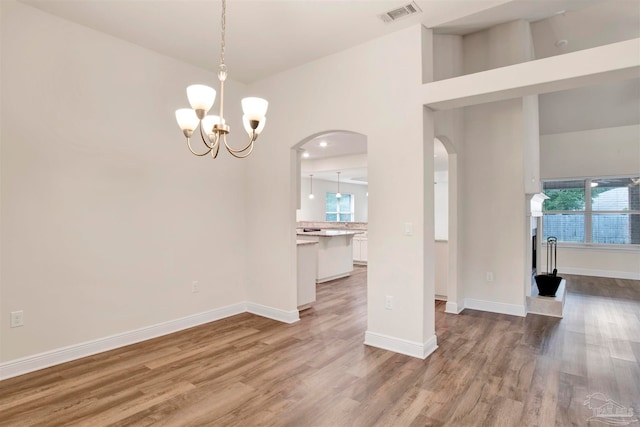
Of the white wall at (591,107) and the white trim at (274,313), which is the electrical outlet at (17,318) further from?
the white wall at (591,107)

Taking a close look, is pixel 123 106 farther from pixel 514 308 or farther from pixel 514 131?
pixel 514 308

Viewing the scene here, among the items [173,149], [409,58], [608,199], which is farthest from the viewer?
[608,199]

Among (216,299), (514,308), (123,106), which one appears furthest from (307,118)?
(514,308)

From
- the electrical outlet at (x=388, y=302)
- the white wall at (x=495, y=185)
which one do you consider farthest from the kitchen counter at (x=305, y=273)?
the white wall at (x=495, y=185)

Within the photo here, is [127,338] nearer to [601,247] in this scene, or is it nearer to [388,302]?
[388,302]

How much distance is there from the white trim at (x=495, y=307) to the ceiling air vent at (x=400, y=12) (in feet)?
11.9

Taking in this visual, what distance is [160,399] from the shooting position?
2.42 meters

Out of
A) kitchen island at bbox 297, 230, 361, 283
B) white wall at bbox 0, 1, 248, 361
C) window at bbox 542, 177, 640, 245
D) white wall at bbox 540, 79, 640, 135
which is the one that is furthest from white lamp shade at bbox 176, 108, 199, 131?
window at bbox 542, 177, 640, 245

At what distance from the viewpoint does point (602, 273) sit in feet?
23.4

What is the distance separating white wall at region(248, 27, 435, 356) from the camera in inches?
124

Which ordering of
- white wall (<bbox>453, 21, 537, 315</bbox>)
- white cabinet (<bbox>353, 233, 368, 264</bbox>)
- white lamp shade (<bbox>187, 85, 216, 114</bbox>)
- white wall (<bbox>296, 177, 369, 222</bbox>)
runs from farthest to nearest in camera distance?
white wall (<bbox>296, 177, 369, 222</bbox>) → white cabinet (<bbox>353, 233, 368, 264</bbox>) → white wall (<bbox>453, 21, 537, 315</bbox>) → white lamp shade (<bbox>187, 85, 216, 114</bbox>)

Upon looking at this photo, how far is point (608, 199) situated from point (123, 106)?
8950mm

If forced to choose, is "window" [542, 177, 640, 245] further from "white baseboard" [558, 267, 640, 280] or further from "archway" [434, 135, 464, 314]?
"archway" [434, 135, 464, 314]

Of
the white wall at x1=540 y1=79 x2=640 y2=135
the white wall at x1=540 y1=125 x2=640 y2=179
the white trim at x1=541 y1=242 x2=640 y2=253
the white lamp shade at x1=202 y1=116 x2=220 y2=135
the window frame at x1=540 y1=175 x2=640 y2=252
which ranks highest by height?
the white wall at x1=540 y1=79 x2=640 y2=135
